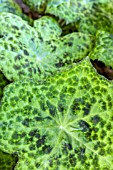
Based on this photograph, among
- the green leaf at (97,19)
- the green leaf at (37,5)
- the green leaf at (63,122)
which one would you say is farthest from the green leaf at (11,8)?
the green leaf at (63,122)

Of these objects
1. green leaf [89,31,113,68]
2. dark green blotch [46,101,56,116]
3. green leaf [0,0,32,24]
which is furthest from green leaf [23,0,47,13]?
dark green blotch [46,101,56,116]

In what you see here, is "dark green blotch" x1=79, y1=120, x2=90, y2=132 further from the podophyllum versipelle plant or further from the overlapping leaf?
the overlapping leaf

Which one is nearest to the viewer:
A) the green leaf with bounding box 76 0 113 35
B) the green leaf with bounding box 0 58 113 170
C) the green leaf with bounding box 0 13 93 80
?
the green leaf with bounding box 0 58 113 170

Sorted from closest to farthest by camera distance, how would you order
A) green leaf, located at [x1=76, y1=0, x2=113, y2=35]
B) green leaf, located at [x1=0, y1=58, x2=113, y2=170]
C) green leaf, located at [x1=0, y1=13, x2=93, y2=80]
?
green leaf, located at [x1=0, y1=58, x2=113, y2=170]
green leaf, located at [x1=0, y1=13, x2=93, y2=80]
green leaf, located at [x1=76, y1=0, x2=113, y2=35]

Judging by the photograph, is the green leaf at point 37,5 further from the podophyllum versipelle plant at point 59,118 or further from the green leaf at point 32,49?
the podophyllum versipelle plant at point 59,118

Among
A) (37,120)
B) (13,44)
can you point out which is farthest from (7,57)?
(37,120)

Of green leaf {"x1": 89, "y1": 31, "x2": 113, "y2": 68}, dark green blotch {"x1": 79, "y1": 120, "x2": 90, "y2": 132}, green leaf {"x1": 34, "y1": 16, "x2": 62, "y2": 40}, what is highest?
green leaf {"x1": 34, "y1": 16, "x2": 62, "y2": 40}

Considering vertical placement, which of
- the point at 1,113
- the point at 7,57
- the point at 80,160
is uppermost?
the point at 7,57

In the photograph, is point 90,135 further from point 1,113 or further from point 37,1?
point 37,1
